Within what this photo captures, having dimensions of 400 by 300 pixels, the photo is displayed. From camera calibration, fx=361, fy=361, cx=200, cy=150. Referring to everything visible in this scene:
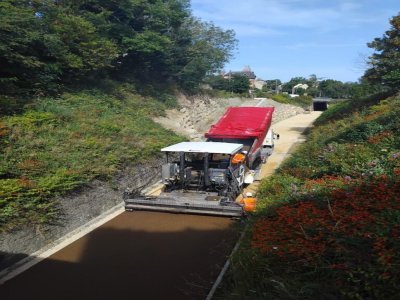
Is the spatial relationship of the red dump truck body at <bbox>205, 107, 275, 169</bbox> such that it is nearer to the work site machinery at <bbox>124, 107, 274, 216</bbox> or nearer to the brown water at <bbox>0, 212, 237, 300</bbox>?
the work site machinery at <bbox>124, 107, 274, 216</bbox>

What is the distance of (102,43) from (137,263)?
1576 cm

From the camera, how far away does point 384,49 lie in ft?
73.8

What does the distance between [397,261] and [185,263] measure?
4.14 meters

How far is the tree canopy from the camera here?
14883mm

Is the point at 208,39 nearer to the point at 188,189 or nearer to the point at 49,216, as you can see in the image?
the point at 188,189

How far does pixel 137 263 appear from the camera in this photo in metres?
7.30

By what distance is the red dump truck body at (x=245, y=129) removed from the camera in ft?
47.8

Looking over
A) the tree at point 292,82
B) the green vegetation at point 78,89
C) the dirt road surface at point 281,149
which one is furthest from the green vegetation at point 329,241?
the tree at point 292,82

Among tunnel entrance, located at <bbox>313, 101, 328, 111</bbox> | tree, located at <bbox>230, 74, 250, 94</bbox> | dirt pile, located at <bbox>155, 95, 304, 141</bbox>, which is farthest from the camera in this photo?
tree, located at <bbox>230, 74, 250, 94</bbox>

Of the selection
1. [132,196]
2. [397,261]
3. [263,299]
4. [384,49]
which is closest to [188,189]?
[132,196]

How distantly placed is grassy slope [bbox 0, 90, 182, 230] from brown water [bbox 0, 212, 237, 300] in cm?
123

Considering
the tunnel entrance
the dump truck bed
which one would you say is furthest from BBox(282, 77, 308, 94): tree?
the dump truck bed

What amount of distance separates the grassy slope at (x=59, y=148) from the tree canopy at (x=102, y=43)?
1.69 meters

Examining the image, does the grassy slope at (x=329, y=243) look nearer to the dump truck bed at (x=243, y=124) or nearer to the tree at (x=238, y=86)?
the dump truck bed at (x=243, y=124)
